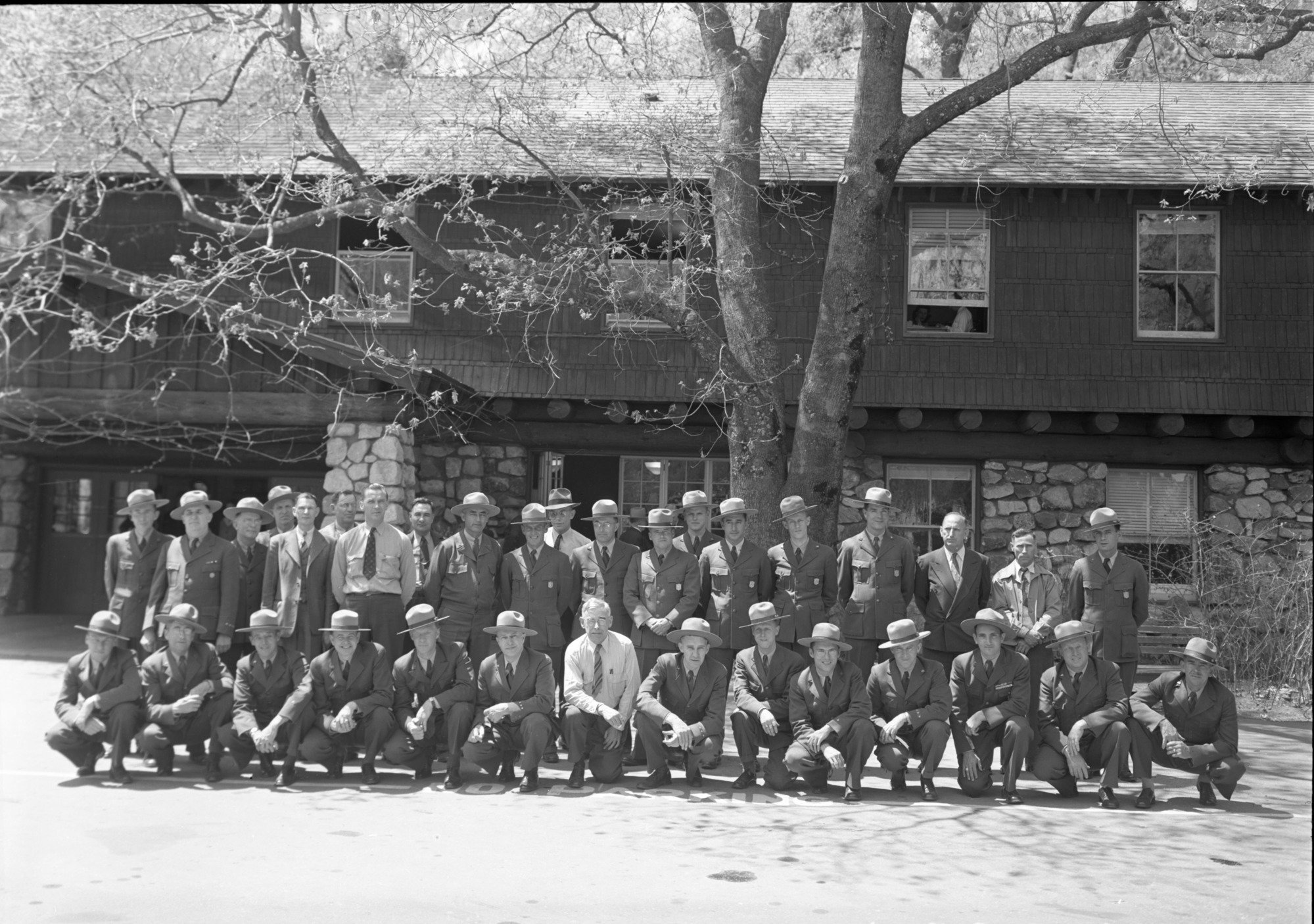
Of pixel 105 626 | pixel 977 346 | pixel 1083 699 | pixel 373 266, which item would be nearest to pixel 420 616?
pixel 105 626

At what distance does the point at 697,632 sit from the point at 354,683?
252 cm

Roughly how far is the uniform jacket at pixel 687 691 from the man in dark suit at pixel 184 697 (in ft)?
9.94

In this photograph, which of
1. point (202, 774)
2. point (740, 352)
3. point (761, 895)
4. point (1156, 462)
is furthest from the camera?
point (1156, 462)

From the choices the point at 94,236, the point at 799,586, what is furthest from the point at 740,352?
the point at 94,236

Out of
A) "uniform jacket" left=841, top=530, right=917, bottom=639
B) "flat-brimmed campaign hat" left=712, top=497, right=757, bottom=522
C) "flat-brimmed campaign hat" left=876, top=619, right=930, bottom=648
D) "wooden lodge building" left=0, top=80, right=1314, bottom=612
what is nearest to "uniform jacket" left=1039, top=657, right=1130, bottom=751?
"flat-brimmed campaign hat" left=876, top=619, right=930, bottom=648

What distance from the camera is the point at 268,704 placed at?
29.0 feet

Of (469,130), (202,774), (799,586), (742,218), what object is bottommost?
(202,774)

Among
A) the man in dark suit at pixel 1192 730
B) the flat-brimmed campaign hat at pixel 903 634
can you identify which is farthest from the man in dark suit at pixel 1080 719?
the flat-brimmed campaign hat at pixel 903 634

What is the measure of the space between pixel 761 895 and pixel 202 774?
4.59m

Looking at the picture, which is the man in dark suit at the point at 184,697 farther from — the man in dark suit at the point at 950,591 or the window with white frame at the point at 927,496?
the window with white frame at the point at 927,496

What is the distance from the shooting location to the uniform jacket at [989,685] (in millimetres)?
8781

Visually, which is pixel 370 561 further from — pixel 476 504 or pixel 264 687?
pixel 264 687

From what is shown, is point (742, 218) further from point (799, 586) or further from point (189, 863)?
point (189, 863)

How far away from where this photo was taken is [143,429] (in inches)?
608
